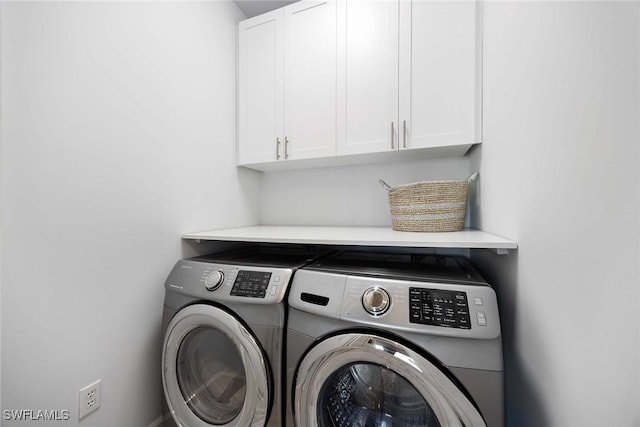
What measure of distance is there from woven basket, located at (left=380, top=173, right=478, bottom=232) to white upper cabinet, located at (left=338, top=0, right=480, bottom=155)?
26 cm

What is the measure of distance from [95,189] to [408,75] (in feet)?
5.11

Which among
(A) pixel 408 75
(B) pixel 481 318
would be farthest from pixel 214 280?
(A) pixel 408 75

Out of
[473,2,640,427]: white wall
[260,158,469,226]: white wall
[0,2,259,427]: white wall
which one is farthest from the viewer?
[260,158,469,226]: white wall

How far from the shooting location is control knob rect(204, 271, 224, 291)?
0.98m

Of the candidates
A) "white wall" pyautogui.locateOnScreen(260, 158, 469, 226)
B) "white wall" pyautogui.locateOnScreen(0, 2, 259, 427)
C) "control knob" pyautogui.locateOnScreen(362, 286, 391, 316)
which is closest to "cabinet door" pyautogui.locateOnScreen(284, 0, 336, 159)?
"white wall" pyautogui.locateOnScreen(260, 158, 469, 226)

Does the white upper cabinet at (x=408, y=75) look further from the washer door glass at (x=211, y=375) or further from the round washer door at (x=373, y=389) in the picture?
the washer door glass at (x=211, y=375)

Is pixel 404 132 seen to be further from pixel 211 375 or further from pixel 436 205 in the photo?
pixel 211 375

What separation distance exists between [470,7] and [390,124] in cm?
63

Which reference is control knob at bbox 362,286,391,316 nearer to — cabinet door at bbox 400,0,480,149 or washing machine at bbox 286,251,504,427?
washing machine at bbox 286,251,504,427

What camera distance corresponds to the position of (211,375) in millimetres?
1073

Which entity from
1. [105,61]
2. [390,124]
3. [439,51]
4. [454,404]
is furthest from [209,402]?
[439,51]

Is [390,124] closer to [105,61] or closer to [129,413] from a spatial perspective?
[105,61]

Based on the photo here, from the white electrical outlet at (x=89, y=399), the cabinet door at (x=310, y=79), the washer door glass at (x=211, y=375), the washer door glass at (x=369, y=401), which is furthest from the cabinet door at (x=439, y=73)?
the white electrical outlet at (x=89, y=399)

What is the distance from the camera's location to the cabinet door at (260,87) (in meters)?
1.56
